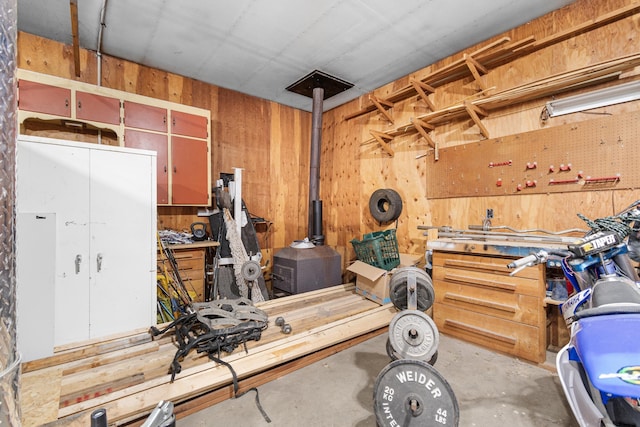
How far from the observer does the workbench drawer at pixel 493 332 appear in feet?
6.98

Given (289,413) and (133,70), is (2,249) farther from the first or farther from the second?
(133,70)

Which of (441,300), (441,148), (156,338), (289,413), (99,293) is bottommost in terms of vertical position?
(289,413)

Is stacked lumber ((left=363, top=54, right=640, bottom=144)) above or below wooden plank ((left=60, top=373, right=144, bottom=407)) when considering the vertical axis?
above

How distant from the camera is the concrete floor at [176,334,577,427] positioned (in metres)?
1.62

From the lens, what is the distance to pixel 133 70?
339 cm

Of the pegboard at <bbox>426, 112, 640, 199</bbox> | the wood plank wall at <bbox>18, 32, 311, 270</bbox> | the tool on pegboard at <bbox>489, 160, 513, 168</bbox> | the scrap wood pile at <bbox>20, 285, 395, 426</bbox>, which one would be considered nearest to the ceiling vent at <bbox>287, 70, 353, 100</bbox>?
the wood plank wall at <bbox>18, 32, 311, 270</bbox>

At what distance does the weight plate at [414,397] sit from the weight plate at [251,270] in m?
1.85

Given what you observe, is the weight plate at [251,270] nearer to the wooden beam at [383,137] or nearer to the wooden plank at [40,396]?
the wooden plank at [40,396]

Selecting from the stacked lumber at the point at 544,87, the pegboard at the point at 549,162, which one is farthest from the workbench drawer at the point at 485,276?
the stacked lumber at the point at 544,87

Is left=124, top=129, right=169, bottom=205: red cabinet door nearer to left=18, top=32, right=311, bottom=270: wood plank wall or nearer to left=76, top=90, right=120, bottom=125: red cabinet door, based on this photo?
left=76, top=90, right=120, bottom=125: red cabinet door

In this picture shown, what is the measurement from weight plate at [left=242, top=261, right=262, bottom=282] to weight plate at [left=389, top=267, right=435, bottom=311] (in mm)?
1490

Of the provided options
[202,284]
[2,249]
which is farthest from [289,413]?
[202,284]

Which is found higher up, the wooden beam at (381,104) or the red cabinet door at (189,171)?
the wooden beam at (381,104)

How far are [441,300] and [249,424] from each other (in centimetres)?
188
